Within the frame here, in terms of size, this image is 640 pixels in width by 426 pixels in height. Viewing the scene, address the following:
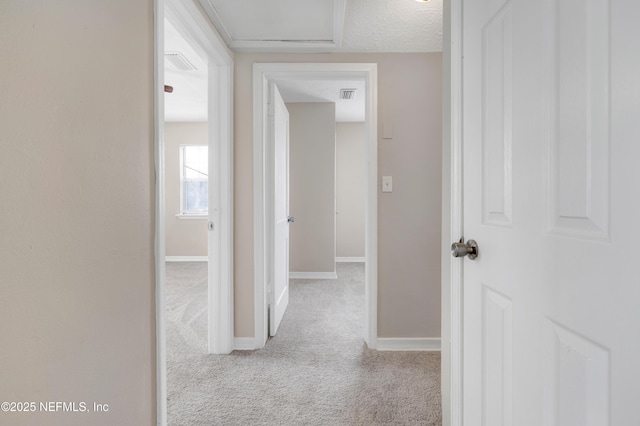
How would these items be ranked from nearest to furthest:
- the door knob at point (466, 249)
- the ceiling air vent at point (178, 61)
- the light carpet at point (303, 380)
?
the door knob at point (466, 249) < the light carpet at point (303, 380) < the ceiling air vent at point (178, 61)

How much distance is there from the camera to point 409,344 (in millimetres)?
2414

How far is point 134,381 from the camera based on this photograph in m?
1.18

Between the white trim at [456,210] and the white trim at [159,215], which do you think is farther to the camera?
the white trim at [159,215]

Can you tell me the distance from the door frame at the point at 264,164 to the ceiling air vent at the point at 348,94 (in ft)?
5.71

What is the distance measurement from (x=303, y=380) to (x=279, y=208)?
1369 millimetres

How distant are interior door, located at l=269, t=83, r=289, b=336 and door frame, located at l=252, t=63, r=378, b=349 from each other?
18cm

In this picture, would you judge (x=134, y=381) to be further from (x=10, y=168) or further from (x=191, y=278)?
(x=191, y=278)

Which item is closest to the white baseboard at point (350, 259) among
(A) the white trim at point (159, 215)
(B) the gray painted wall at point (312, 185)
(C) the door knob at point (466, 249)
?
(B) the gray painted wall at point (312, 185)

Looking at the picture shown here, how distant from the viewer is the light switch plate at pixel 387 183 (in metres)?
2.40

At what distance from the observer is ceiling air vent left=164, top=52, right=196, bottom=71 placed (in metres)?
2.92

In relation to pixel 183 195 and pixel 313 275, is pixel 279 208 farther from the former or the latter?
pixel 183 195

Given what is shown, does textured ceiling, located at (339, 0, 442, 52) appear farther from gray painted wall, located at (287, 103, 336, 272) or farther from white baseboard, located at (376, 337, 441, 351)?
gray painted wall, located at (287, 103, 336, 272)

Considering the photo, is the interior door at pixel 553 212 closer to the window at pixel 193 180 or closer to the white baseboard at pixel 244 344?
the white baseboard at pixel 244 344

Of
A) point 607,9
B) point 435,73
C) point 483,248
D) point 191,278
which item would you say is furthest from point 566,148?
point 191,278
